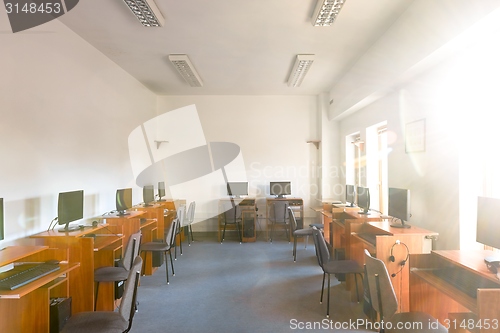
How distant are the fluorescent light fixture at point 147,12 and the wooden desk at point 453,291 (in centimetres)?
354

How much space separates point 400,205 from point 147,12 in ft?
11.8

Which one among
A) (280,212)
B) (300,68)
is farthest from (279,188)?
(300,68)

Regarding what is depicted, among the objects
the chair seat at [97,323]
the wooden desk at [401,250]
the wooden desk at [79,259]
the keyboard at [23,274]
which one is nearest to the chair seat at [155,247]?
the wooden desk at [79,259]

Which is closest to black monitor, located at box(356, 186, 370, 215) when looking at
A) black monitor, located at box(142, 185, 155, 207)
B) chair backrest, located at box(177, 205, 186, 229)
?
chair backrest, located at box(177, 205, 186, 229)

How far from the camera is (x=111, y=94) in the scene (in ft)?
16.3

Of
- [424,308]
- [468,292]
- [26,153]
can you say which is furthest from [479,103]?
[26,153]

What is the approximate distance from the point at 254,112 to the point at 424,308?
18.5ft

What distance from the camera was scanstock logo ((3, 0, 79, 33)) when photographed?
288 cm

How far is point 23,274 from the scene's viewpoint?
7.38 feet

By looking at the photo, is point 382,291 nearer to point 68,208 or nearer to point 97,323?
point 97,323

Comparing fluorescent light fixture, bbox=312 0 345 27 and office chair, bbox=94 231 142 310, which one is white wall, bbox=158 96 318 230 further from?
office chair, bbox=94 231 142 310

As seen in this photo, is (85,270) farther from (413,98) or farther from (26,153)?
(413,98)

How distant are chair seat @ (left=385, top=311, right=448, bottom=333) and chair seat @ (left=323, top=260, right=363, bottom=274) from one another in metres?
1.05

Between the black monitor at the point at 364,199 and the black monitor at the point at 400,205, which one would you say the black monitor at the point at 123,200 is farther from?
the black monitor at the point at 400,205
